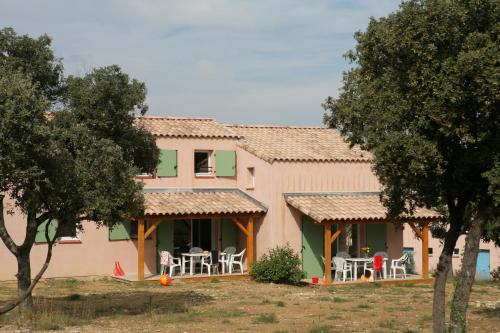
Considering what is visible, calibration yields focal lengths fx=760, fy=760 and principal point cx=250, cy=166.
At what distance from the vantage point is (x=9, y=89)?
12.3 metres

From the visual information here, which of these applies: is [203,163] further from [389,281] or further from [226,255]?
[389,281]

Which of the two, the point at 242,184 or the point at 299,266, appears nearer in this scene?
the point at 299,266

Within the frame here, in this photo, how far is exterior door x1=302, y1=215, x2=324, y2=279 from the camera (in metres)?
24.6

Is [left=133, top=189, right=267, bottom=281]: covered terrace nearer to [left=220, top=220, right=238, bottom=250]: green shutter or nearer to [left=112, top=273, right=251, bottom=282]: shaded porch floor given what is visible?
A: [left=220, top=220, right=238, bottom=250]: green shutter

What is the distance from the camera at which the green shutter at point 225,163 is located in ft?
87.7

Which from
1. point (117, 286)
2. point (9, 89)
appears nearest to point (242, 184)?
point (117, 286)

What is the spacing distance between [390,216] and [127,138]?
5.81 meters

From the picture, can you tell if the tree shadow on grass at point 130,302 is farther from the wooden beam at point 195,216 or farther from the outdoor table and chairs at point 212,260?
the outdoor table and chairs at point 212,260

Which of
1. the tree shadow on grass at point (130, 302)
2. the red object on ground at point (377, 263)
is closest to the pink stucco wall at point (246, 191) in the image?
the red object on ground at point (377, 263)

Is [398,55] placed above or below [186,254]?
above

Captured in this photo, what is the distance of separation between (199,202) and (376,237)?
6202 mm

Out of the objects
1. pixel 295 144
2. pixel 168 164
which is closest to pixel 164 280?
pixel 168 164

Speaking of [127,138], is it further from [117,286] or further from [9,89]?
[117,286]

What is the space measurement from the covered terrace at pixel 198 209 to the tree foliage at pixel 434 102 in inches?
492
